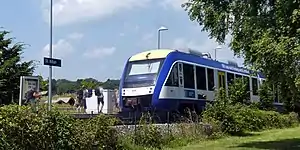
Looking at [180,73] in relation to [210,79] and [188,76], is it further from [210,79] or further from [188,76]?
[210,79]

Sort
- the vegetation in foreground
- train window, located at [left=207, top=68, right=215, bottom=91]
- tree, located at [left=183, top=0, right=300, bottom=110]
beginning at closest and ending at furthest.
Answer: the vegetation in foreground, tree, located at [left=183, top=0, right=300, bottom=110], train window, located at [left=207, top=68, right=215, bottom=91]

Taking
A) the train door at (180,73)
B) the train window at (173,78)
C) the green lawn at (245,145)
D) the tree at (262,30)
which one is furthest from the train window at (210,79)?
the tree at (262,30)

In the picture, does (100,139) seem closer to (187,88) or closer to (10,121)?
(10,121)

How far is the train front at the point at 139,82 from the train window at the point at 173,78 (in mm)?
667

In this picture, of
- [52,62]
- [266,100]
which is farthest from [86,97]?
[52,62]

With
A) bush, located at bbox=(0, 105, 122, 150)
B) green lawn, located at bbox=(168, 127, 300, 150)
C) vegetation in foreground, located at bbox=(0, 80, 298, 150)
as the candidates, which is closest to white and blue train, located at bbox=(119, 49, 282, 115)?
vegetation in foreground, located at bbox=(0, 80, 298, 150)

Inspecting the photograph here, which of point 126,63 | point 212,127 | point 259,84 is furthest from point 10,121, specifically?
point 259,84

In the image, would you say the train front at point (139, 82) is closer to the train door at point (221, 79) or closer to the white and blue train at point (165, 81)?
the white and blue train at point (165, 81)

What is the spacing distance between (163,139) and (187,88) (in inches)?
380

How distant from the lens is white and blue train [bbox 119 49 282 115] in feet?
88.8

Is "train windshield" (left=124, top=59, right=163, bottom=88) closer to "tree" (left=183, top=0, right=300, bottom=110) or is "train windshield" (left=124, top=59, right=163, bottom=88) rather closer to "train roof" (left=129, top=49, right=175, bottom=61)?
"train roof" (left=129, top=49, right=175, bottom=61)

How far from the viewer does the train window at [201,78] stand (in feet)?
99.9

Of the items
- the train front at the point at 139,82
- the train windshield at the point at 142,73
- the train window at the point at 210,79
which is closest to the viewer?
the train front at the point at 139,82

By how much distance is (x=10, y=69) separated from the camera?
33250mm
